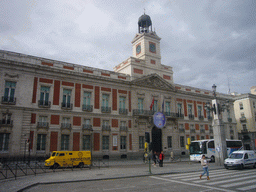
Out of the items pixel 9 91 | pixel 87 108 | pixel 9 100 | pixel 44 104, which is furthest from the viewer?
pixel 87 108

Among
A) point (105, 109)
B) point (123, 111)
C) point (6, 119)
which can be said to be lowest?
point (6, 119)

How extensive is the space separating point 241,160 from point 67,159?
16509 mm

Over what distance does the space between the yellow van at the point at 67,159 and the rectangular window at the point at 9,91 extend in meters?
9.64

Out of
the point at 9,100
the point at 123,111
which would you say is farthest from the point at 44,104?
the point at 123,111

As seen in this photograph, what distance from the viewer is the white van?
18.2 m

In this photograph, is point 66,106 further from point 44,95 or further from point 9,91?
point 9,91

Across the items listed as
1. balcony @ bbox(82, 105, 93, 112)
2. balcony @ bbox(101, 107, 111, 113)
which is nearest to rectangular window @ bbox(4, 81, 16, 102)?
balcony @ bbox(82, 105, 93, 112)

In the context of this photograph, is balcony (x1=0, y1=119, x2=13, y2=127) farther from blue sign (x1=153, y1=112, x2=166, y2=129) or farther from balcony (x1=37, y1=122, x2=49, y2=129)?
blue sign (x1=153, y1=112, x2=166, y2=129)

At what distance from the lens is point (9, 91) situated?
2638cm

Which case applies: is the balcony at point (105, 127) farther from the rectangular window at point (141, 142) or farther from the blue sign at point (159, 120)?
the blue sign at point (159, 120)

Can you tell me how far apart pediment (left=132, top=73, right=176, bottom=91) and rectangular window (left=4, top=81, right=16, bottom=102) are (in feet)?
59.0

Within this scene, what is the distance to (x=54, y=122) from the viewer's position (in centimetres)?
2830

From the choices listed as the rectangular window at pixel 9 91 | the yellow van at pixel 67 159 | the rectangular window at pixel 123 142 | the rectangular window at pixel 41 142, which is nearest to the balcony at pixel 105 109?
the rectangular window at pixel 123 142

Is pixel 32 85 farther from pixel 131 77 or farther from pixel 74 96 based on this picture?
pixel 131 77
